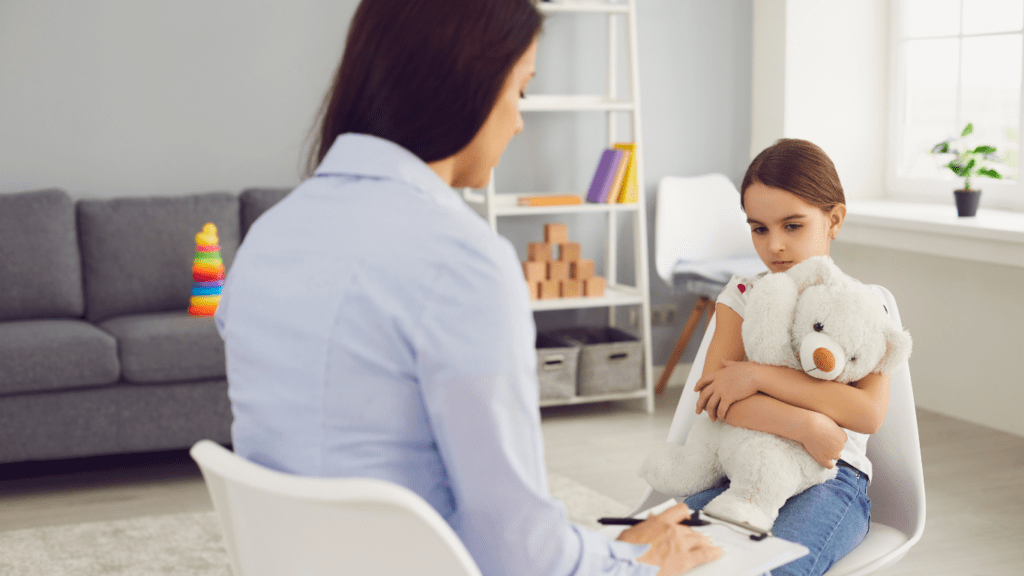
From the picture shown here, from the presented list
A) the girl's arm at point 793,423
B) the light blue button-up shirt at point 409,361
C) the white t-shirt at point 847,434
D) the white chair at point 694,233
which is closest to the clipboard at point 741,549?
the light blue button-up shirt at point 409,361

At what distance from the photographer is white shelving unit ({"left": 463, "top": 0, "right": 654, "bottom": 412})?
361 centimetres

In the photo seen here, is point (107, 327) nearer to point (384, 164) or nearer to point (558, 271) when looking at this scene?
point (558, 271)

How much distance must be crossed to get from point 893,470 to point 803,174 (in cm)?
47

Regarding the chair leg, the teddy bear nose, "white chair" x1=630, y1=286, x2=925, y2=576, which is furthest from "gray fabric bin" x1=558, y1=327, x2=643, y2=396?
the teddy bear nose

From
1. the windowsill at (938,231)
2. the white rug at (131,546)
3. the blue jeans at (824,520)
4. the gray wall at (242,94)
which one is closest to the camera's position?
the blue jeans at (824,520)

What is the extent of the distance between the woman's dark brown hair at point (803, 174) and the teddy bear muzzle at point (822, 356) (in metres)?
0.28

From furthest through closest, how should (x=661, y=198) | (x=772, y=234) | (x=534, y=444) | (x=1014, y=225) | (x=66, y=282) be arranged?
(x=661, y=198), (x=66, y=282), (x=1014, y=225), (x=772, y=234), (x=534, y=444)

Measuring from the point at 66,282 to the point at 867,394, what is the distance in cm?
282

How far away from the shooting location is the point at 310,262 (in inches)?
31.2

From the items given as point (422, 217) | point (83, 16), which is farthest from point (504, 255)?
point (83, 16)

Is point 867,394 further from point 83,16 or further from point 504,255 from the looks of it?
point 83,16

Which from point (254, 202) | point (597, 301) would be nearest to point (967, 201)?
point (597, 301)

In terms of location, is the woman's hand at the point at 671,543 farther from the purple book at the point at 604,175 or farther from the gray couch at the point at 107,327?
the purple book at the point at 604,175

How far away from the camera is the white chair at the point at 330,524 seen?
2.19 feet
